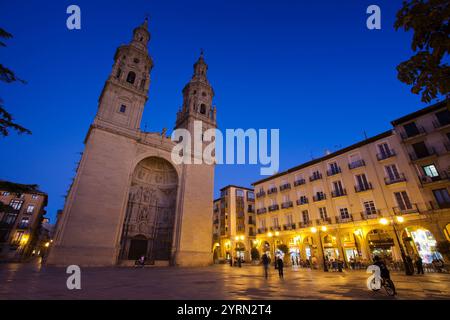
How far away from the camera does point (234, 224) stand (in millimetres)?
43156


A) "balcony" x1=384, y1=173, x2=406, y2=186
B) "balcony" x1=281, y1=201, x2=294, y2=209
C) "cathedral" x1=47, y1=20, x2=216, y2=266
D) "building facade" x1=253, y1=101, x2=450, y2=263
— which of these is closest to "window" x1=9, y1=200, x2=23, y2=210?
"cathedral" x1=47, y1=20, x2=216, y2=266

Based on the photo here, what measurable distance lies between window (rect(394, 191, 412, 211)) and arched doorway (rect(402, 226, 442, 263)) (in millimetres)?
1873

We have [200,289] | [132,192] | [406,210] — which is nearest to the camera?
[200,289]

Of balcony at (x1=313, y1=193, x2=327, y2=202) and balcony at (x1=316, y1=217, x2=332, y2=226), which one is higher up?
balcony at (x1=313, y1=193, x2=327, y2=202)

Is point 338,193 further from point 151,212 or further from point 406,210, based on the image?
point 151,212

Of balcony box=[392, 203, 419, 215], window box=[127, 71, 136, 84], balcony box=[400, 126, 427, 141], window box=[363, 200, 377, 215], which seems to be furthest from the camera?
window box=[127, 71, 136, 84]

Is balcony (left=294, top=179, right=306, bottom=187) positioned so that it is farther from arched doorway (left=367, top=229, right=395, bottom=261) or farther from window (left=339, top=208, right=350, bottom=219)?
arched doorway (left=367, top=229, right=395, bottom=261)

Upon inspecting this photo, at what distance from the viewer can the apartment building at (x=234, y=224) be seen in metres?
42.3

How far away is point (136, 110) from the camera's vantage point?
2619cm

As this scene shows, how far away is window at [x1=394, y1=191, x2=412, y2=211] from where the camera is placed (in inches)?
778

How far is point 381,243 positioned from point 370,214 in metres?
2.82

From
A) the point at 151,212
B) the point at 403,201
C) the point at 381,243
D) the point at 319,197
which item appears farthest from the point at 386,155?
the point at 151,212
